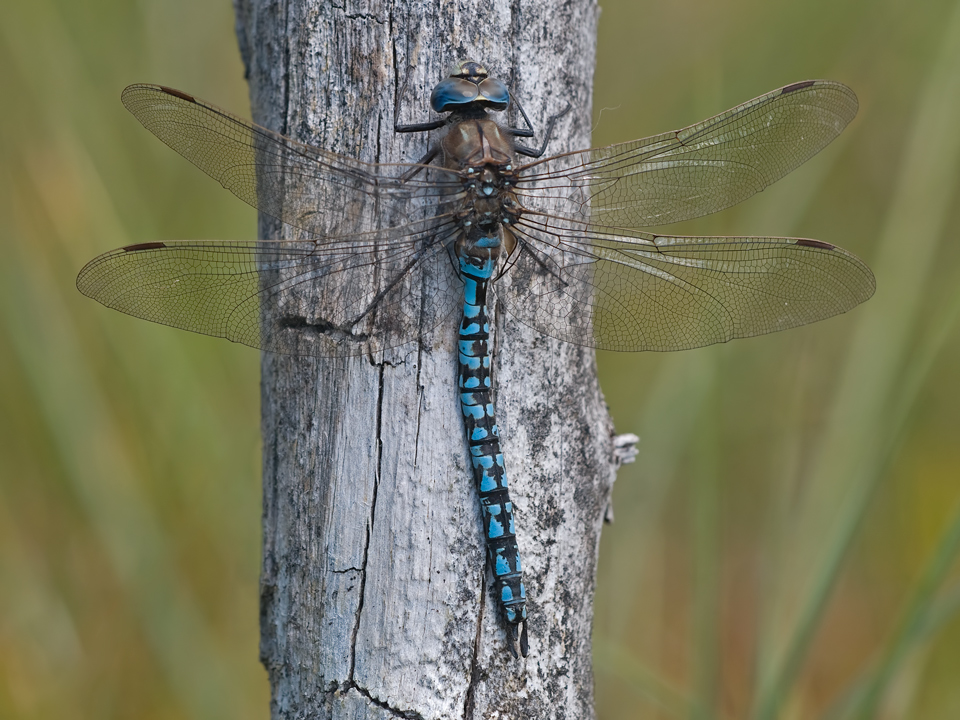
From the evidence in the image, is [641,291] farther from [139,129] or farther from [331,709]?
[139,129]

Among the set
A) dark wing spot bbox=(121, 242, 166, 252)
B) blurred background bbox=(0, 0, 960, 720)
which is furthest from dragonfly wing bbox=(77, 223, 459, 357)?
blurred background bbox=(0, 0, 960, 720)

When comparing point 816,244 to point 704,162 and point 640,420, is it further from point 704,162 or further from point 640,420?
point 640,420

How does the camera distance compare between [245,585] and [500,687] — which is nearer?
[500,687]

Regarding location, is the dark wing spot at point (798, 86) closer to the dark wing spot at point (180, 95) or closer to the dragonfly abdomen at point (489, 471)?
the dragonfly abdomen at point (489, 471)

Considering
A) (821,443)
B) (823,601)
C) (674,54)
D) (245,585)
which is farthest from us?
(674,54)

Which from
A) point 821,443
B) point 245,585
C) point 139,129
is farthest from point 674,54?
point 245,585

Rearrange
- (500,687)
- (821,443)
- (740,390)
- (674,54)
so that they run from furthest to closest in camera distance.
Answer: (674,54) → (740,390) → (821,443) → (500,687)

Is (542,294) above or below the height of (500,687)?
above
